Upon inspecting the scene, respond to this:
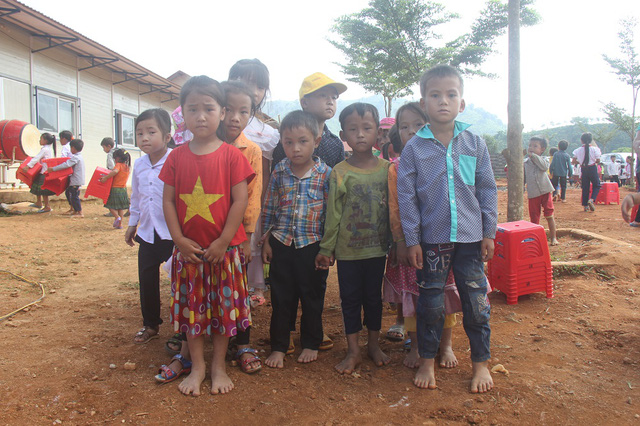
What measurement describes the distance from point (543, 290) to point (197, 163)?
2806mm

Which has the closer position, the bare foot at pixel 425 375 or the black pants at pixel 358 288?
the bare foot at pixel 425 375

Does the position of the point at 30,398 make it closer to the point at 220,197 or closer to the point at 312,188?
the point at 220,197

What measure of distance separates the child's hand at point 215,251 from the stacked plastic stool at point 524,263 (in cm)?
229

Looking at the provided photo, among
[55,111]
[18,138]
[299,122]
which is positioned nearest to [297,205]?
[299,122]

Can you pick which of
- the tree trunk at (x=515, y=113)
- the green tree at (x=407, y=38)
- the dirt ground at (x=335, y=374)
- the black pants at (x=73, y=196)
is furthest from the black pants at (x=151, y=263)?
the green tree at (x=407, y=38)

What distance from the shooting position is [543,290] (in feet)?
11.1

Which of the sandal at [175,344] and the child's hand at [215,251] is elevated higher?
the child's hand at [215,251]

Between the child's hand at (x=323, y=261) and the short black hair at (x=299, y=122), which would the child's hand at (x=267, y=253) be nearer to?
the child's hand at (x=323, y=261)

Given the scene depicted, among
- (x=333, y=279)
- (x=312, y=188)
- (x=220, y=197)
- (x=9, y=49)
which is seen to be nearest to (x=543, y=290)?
(x=333, y=279)

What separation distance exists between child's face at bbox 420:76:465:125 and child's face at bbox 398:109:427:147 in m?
0.41

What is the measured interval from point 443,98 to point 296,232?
105 centimetres

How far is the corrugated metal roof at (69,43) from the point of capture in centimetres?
815

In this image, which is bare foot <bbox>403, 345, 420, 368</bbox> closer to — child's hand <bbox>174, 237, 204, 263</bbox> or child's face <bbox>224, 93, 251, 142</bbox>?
child's hand <bbox>174, 237, 204, 263</bbox>

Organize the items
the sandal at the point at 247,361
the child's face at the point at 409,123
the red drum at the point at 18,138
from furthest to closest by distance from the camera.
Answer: the red drum at the point at 18,138 < the child's face at the point at 409,123 < the sandal at the point at 247,361
